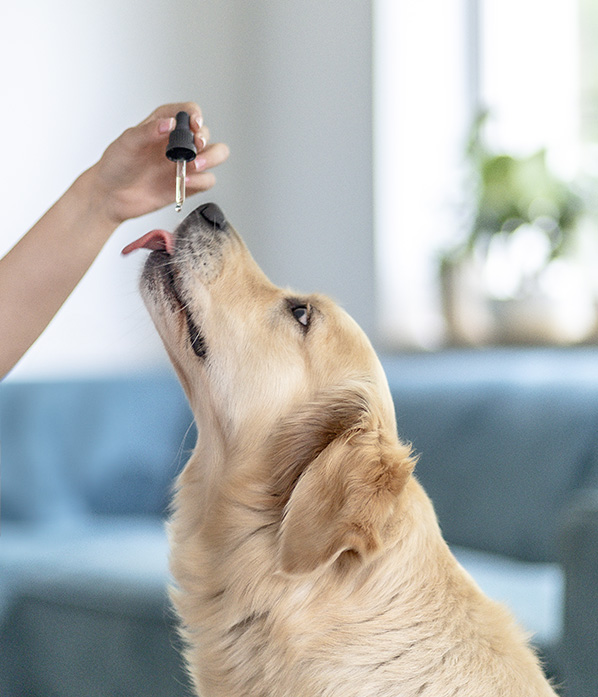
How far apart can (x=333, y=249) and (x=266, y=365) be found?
2743 millimetres

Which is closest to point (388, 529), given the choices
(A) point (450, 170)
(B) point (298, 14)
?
(A) point (450, 170)

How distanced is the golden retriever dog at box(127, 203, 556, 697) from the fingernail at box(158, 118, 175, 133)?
0.47ft

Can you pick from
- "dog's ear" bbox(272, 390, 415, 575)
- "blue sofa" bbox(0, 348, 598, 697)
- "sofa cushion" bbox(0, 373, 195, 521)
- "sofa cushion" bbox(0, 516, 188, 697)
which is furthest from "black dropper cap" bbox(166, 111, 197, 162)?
"sofa cushion" bbox(0, 373, 195, 521)

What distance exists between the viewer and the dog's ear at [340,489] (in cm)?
95

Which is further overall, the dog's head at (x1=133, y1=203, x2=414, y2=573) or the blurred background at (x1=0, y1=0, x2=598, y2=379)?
the blurred background at (x1=0, y1=0, x2=598, y2=379)

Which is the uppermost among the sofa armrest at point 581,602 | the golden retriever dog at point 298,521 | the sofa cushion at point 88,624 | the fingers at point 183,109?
the fingers at point 183,109

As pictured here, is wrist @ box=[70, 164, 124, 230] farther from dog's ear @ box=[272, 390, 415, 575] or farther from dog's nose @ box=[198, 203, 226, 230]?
dog's ear @ box=[272, 390, 415, 575]

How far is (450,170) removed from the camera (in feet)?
12.2

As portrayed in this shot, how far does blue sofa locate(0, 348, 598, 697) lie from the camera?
1969 mm

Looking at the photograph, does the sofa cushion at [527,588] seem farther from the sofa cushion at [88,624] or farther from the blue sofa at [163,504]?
the sofa cushion at [88,624]

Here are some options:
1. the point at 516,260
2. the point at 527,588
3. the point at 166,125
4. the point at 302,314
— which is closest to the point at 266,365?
the point at 302,314

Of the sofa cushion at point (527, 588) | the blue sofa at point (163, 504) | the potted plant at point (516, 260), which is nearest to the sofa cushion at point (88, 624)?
the blue sofa at point (163, 504)

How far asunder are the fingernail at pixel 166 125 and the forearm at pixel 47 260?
0.69ft

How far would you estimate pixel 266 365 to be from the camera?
47.8 inches
